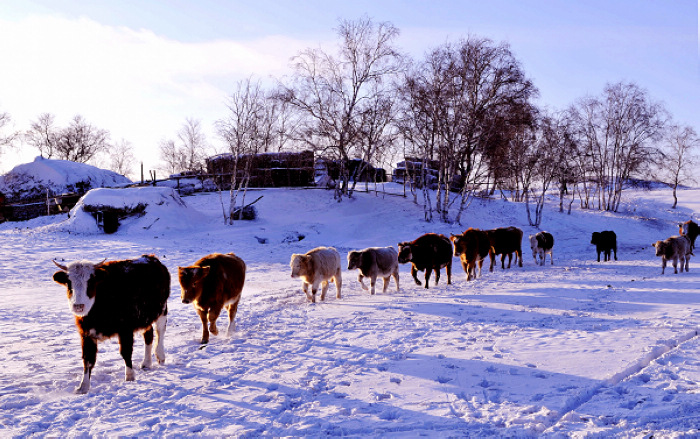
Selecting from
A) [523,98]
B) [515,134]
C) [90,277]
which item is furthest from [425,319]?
[523,98]

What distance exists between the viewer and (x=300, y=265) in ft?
35.1

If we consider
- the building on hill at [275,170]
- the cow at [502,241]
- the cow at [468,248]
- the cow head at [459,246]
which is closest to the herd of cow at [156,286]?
the cow head at [459,246]

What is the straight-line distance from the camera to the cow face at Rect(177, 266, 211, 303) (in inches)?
A: 291

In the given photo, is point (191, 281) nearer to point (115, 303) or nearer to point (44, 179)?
point (115, 303)

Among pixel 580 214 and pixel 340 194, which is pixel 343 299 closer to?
pixel 340 194

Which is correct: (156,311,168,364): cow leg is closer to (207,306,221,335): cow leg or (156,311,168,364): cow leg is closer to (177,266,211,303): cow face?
(177,266,211,303): cow face

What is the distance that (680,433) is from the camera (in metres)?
4.07

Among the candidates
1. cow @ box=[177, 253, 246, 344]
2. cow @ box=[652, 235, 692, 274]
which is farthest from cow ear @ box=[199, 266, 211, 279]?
cow @ box=[652, 235, 692, 274]

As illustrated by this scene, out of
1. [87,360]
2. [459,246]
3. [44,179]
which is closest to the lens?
[87,360]

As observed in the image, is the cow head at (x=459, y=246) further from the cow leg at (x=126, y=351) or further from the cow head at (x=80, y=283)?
the cow head at (x=80, y=283)

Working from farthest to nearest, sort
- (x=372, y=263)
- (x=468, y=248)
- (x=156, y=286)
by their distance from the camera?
(x=468, y=248)
(x=372, y=263)
(x=156, y=286)

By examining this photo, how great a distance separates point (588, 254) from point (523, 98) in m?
11.5

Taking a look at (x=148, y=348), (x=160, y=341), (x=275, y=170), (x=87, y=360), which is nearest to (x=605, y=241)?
(x=160, y=341)

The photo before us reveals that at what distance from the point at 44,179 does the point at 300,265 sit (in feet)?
107
